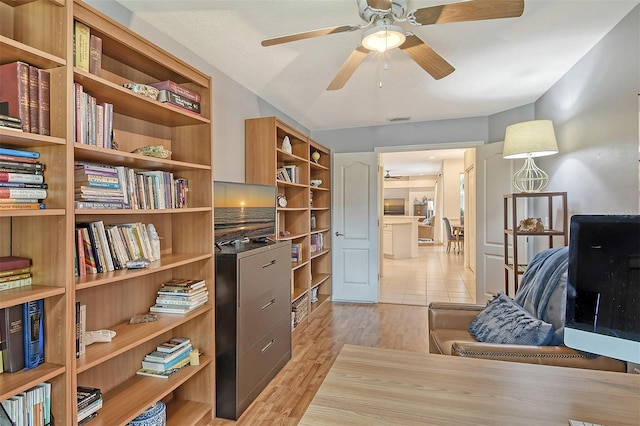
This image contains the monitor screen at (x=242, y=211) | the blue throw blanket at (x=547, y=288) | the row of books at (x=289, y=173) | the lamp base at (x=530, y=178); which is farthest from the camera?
the row of books at (x=289, y=173)

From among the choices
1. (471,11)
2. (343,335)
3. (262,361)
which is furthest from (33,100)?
(343,335)

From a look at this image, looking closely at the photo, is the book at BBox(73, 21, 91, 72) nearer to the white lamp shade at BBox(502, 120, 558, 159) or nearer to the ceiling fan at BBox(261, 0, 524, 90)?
the ceiling fan at BBox(261, 0, 524, 90)

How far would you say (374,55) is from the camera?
2.56 m

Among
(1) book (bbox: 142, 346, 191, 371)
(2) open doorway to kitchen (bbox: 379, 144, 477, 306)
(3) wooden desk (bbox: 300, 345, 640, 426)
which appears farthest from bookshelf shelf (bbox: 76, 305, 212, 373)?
(2) open doorway to kitchen (bbox: 379, 144, 477, 306)

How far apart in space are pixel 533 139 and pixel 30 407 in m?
3.38

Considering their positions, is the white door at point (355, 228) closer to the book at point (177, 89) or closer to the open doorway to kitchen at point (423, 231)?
the open doorway to kitchen at point (423, 231)

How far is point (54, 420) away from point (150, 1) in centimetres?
205

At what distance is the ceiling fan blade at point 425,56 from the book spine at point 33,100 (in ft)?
5.49

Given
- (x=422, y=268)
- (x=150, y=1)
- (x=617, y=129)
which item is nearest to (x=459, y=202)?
(x=422, y=268)

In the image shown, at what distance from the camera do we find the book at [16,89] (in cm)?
121

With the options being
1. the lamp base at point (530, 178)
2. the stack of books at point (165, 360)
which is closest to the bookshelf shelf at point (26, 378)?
the stack of books at point (165, 360)

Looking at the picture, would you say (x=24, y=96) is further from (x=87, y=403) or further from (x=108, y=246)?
(x=87, y=403)

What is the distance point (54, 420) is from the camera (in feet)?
4.21

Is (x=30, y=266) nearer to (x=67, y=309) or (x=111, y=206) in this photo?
(x=67, y=309)
